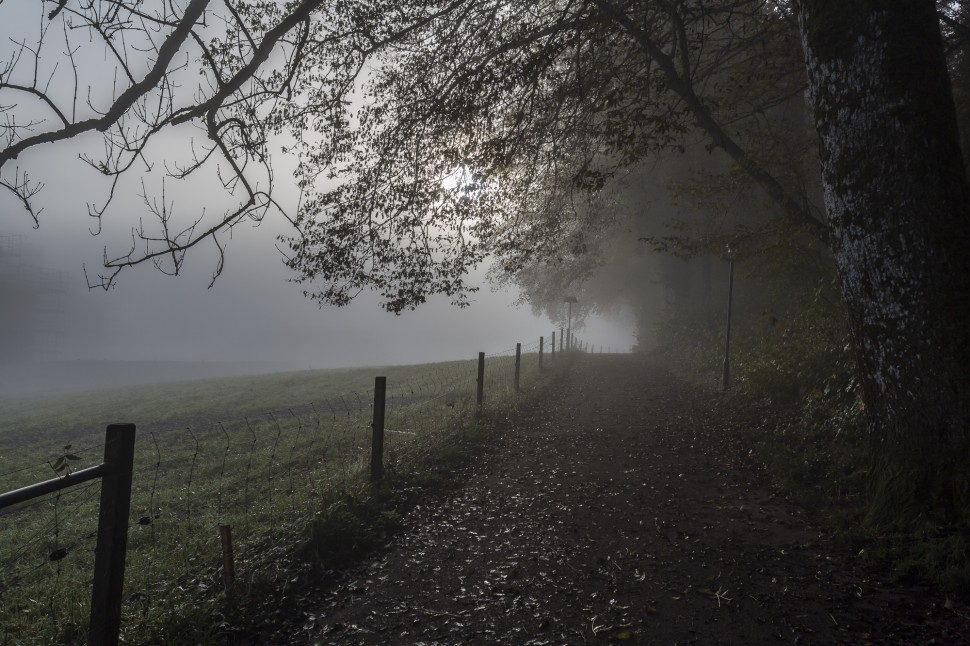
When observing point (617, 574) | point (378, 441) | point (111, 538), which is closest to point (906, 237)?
point (617, 574)

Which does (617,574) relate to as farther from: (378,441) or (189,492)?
(189,492)

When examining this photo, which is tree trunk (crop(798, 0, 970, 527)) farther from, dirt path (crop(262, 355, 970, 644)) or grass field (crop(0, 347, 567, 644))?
grass field (crop(0, 347, 567, 644))

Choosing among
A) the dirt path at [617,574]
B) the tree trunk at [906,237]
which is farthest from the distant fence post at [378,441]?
the tree trunk at [906,237]

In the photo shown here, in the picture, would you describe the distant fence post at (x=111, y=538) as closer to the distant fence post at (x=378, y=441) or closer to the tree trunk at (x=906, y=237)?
the distant fence post at (x=378, y=441)

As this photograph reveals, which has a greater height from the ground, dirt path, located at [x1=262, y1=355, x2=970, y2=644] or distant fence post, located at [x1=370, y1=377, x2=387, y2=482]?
distant fence post, located at [x1=370, y1=377, x2=387, y2=482]

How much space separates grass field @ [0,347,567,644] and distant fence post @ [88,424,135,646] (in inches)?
9.3

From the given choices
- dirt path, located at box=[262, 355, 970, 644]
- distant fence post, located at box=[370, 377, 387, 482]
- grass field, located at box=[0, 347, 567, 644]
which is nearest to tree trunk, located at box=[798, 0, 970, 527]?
dirt path, located at box=[262, 355, 970, 644]

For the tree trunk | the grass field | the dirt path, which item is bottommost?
the grass field

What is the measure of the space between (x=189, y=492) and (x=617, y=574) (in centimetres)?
718

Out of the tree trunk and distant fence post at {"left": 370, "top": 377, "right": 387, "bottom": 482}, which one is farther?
distant fence post at {"left": 370, "top": 377, "right": 387, "bottom": 482}

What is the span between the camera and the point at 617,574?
4.59 m

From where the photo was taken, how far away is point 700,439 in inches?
378

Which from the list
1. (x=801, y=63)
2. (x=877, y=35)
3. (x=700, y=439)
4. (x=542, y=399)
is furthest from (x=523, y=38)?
(x=542, y=399)

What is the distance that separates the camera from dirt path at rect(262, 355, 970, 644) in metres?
3.69
